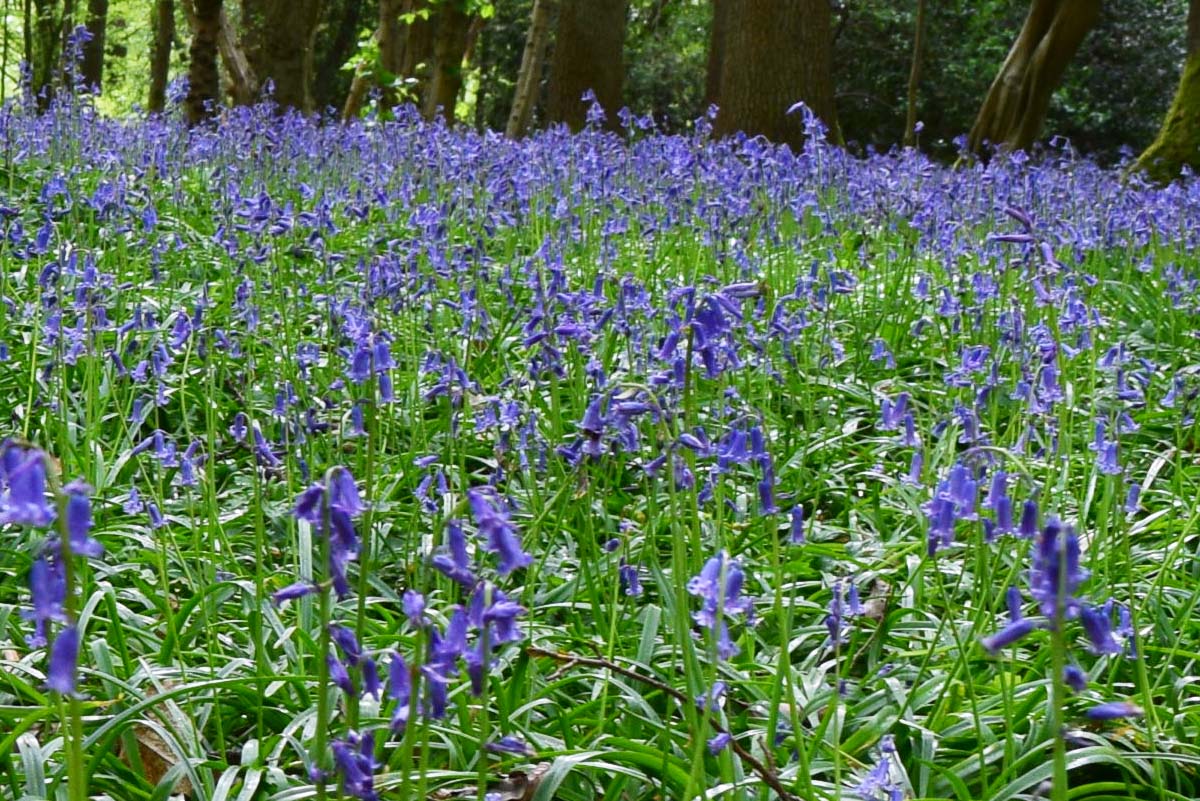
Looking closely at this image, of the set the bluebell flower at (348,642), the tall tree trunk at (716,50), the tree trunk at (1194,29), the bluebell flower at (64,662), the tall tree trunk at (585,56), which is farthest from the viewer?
the tall tree trunk at (716,50)

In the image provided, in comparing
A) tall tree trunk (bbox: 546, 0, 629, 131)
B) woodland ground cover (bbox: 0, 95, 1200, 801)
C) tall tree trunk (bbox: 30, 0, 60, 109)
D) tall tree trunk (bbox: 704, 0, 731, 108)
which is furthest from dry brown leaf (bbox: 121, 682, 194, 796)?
tall tree trunk (bbox: 30, 0, 60, 109)

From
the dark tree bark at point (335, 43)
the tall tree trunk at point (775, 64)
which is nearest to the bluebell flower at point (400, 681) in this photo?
the tall tree trunk at point (775, 64)

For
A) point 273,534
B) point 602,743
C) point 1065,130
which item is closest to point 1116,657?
point 602,743

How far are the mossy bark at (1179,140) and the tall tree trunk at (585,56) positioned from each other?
4.74 metres

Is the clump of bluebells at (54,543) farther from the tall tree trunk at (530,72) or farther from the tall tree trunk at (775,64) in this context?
the tall tree trunk at (530,72)

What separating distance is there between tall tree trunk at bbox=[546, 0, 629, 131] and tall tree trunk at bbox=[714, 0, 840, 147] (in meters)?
1.62

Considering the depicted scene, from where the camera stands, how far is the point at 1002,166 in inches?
316

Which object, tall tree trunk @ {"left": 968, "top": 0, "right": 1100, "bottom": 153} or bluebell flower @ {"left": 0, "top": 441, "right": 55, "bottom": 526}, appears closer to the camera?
bluebell flower @ {"left": 0, "top": 441, "right": 55, "bottom": 526}

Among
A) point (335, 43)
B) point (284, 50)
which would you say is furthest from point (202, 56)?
point (335, 43)

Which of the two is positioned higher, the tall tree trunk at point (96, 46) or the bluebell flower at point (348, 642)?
the tall tree trunk at point (96, 46)

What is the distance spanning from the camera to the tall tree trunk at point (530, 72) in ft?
40.0

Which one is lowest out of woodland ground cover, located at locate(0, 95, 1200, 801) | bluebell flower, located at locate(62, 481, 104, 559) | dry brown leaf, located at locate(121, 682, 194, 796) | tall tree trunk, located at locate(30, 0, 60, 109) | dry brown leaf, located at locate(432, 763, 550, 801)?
dry brown leaf, located at locate(121, 682, 194, 796)

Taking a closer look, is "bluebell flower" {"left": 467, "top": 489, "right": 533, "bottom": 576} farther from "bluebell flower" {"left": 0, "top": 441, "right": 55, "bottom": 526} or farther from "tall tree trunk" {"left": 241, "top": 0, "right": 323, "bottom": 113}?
"tall tree trunk" {"left": 241, "top": 0, "right": 323, "bottom": 113}

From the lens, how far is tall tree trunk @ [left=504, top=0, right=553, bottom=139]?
40.0 feet
